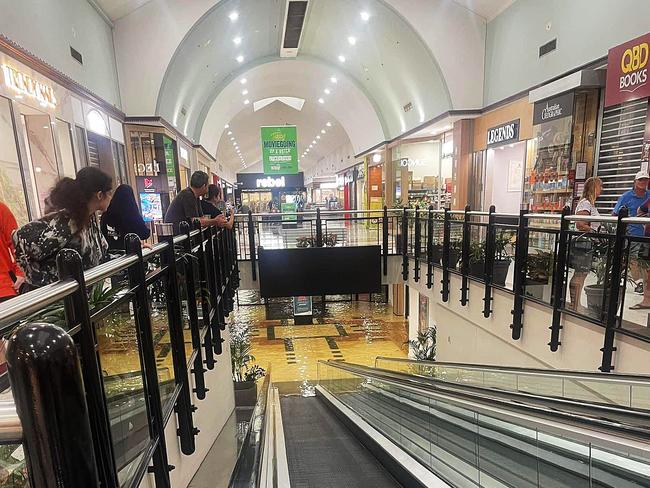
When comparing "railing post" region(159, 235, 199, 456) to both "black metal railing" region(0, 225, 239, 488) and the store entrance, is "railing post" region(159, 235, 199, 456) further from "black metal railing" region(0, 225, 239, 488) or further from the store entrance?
the store entrance

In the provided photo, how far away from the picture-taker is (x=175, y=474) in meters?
2.48

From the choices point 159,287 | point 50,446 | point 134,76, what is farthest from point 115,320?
point 134,76

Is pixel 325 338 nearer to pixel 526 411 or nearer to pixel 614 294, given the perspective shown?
pixel 614 294

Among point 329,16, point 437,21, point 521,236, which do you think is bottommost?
point 521,236

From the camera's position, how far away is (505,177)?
9711 mm

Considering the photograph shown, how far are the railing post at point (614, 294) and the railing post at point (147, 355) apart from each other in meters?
4.02

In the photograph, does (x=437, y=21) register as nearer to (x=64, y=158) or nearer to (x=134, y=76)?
(x=134, y=76)

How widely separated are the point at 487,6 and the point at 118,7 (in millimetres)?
9057

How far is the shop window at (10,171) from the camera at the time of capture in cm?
444

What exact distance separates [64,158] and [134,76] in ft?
13.5

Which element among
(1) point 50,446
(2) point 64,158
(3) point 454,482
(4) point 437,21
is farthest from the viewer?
(4) point 437,21

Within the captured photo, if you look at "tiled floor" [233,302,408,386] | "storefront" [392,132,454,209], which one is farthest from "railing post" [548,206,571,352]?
"storefront" [392,132,454,209]

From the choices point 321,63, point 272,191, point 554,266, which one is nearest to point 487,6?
point 554,266

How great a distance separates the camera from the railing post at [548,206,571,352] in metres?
4.23
